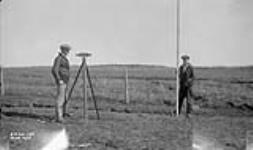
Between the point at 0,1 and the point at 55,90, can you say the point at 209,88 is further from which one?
the point at 0,1

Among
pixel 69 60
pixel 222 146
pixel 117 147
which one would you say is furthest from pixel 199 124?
pixel 69 60

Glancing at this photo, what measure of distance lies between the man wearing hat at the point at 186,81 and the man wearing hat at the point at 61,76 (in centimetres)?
97

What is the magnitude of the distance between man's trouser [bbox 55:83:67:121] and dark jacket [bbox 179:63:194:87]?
1041 millimetres

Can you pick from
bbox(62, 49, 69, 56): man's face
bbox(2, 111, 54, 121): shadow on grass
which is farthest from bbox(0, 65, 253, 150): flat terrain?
bbox(62, 49, 69, 56): man's face

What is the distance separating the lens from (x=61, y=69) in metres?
4.38

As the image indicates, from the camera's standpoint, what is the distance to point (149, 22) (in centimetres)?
419

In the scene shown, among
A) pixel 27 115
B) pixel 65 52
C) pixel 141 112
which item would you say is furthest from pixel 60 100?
pixel 141 112

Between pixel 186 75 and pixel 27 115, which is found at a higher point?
pixel 186 75

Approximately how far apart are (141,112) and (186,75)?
0.69 m

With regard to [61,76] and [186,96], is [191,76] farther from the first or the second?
[61,76]

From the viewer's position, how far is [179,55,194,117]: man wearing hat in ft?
14.2

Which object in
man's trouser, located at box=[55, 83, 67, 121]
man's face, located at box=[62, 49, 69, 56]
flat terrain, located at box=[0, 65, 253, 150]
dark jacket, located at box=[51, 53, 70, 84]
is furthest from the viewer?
man's trouser, located at box=[55, 83, 67, 121]

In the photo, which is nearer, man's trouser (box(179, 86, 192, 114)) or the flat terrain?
the flat terrain

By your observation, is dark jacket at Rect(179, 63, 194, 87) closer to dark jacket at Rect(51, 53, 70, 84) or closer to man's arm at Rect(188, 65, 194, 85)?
man's arm at Rect(188, 65, 194, 85)
